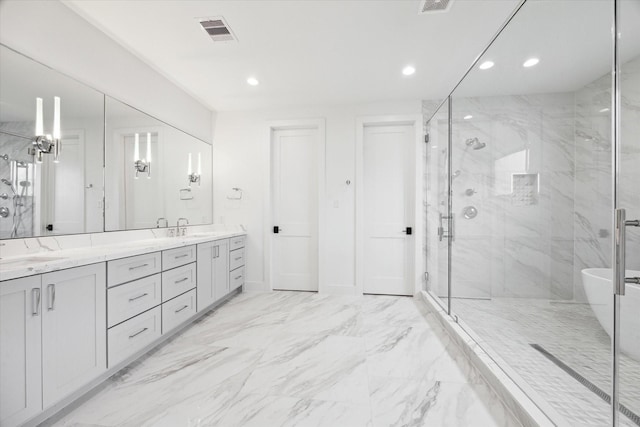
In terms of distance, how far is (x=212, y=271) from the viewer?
110 inches

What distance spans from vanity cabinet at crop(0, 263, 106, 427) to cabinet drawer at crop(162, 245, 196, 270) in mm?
538

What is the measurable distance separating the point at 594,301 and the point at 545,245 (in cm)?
47

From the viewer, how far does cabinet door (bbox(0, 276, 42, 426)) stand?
1095mm

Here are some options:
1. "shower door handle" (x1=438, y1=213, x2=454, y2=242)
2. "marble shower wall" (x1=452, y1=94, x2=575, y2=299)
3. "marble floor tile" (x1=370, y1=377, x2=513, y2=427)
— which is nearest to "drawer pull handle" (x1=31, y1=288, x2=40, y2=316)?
"marble floor tile" (x1=370, y1=377, x2=513, y2=427)

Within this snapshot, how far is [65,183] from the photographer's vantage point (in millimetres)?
1799

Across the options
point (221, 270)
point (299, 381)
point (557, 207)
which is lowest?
point (299, 381)

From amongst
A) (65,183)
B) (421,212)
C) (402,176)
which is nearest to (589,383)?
(421,212)

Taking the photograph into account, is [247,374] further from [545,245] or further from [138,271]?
[545,245]

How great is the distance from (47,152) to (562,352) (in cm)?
341

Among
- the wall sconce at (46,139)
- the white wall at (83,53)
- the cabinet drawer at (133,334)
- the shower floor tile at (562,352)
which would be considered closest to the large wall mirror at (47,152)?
the wall sconce at (46,139)

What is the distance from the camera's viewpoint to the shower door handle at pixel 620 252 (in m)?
0.95

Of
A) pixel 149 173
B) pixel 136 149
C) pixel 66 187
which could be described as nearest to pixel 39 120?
pixel 66 187

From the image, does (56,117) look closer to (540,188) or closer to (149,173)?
(149,173)

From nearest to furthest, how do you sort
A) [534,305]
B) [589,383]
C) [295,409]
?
1. [589,383]
2. [295,409]
3. [534,305]
